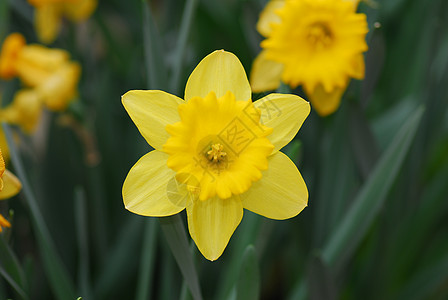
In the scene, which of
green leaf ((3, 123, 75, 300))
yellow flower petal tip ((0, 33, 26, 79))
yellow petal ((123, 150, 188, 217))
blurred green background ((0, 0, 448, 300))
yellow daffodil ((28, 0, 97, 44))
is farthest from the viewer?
yellow daffodil ((28, 0, 97, 44))

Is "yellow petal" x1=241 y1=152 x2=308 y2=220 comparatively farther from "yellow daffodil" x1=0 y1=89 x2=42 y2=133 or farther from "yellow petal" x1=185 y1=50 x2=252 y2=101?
"yellow daffodil" x1=0 y1=89 x2=42 y2=133

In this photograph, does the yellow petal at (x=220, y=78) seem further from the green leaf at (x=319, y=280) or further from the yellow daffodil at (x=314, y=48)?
the green leaf at (x=319, y=280)

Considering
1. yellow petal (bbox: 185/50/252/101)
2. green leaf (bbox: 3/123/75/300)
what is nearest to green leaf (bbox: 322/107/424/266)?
yellow petal (bbox: 185/50/252/101)

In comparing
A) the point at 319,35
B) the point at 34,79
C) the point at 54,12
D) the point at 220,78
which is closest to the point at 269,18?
the point at 319,35

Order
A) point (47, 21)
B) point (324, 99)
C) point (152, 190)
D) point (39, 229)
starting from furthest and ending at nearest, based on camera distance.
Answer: point (47, 21)
point (324, 99)
point (39, 229)
point (152, 190)

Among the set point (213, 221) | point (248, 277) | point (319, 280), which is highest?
point (213, 221)

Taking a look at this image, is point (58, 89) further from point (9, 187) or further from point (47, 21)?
point (9, 187)
